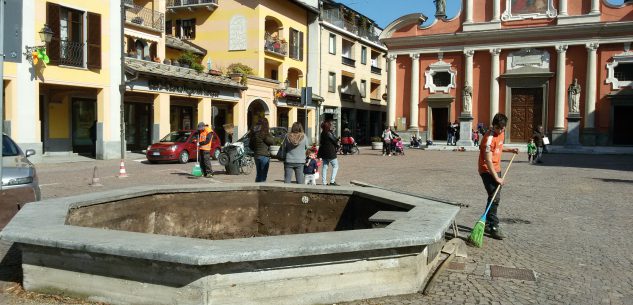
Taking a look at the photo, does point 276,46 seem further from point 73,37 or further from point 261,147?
point 261,147

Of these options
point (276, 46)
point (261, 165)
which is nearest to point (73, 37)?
point (261, 165)

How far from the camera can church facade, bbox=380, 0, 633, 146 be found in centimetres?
3369

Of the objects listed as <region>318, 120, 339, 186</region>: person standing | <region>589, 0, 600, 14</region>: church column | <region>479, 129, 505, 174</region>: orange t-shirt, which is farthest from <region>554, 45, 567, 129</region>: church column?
<region>479, 129, 505, 174</region>: orange t-shirt

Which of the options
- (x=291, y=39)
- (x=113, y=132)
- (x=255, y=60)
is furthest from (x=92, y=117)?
(x=291, y=39)

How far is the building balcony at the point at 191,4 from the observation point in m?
34.8

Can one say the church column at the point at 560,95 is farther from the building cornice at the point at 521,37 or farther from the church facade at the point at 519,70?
the building cornice at the point at 521,37

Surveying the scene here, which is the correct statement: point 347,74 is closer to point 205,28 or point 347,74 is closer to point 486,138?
point 205,28

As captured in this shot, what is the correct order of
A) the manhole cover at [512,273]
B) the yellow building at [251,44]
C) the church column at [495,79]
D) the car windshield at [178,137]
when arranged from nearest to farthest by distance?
1. the manhole cover at [512,273]
2. the car windshield at [178,137]
3. the yellow building at [251,44]
4. the church column at [495,79]

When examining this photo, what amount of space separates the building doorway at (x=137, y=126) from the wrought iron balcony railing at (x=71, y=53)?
18.1ft

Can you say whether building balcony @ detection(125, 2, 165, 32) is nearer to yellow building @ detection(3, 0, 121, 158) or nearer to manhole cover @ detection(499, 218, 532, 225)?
yellow building @ detection(3, 0, 121, 158)

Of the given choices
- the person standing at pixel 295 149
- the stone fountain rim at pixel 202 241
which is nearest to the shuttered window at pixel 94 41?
the person standing at pixel 295 149

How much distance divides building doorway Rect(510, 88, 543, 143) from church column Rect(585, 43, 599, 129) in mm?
3016

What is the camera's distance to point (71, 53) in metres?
21.1

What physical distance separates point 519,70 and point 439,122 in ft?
22.4
